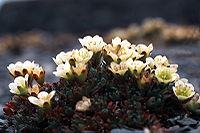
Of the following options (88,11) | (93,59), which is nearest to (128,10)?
(88,11)

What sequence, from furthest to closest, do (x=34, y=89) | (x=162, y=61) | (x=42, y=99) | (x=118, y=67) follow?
(x=162, y=61), (x=34, y=89), (x=118, y=67), (x=42, y=99)

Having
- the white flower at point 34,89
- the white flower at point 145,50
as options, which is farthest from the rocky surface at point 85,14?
the white flower at point 34,89

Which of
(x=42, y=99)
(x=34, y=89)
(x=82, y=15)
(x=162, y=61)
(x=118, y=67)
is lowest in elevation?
(x=42, y=99)

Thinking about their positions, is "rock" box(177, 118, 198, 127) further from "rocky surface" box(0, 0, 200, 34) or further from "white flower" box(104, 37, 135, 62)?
"rocky surface" box(0, 0, 200, 34)

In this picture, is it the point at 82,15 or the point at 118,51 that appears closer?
the point at 118,51

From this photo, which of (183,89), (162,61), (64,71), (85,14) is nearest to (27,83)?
(64,71)

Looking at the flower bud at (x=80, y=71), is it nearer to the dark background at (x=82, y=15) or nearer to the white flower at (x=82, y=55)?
the white flower at (x=82, y=55)

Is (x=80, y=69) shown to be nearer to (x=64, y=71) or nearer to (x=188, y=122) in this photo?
(x=64, y=71)
